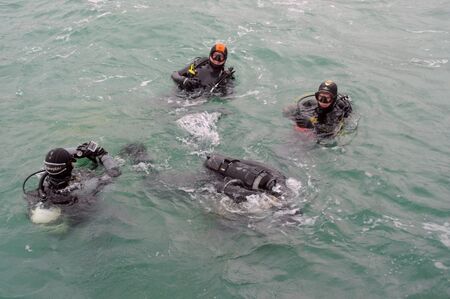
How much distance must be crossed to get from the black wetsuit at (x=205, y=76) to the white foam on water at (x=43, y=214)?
459cm

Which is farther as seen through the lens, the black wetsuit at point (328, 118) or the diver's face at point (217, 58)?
the diver's face at point (217, 58)

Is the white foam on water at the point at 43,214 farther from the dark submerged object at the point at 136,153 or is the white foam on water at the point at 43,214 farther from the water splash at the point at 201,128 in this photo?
the water splash at the point at 201,128

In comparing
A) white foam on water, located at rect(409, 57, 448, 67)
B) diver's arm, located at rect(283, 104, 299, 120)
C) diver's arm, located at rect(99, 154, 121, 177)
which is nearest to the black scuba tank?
diver's arm, located at rect(99, 154, 121, 177)

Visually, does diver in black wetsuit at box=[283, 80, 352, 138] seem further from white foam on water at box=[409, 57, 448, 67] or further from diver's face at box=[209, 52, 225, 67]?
white foam on water at box=[409, 57, 448, 67]

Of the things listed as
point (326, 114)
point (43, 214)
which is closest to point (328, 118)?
point (326, 114)

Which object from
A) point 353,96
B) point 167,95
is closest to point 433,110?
point 353,96

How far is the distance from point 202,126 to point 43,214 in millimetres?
3776

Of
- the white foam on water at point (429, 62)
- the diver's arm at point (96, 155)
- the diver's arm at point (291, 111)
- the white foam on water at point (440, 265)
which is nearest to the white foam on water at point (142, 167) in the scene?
the diver's arm at point (96, 155)

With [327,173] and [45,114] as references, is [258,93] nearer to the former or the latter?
[327,173]

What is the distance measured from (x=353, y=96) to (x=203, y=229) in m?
5.73

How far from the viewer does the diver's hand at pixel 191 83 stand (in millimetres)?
9805

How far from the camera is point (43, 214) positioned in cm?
634

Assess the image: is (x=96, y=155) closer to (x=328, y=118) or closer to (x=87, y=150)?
(x=87, y=150)

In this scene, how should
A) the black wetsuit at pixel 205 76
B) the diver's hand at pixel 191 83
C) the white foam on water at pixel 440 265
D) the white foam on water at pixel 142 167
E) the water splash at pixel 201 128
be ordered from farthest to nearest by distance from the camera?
the black wetsuit at pixel 205 76, the diver's hand at pixel 191 83, the water splash at pixel 201 128, the white foam on water at pixel 142 167, the white foam on water at pixel 440 265
